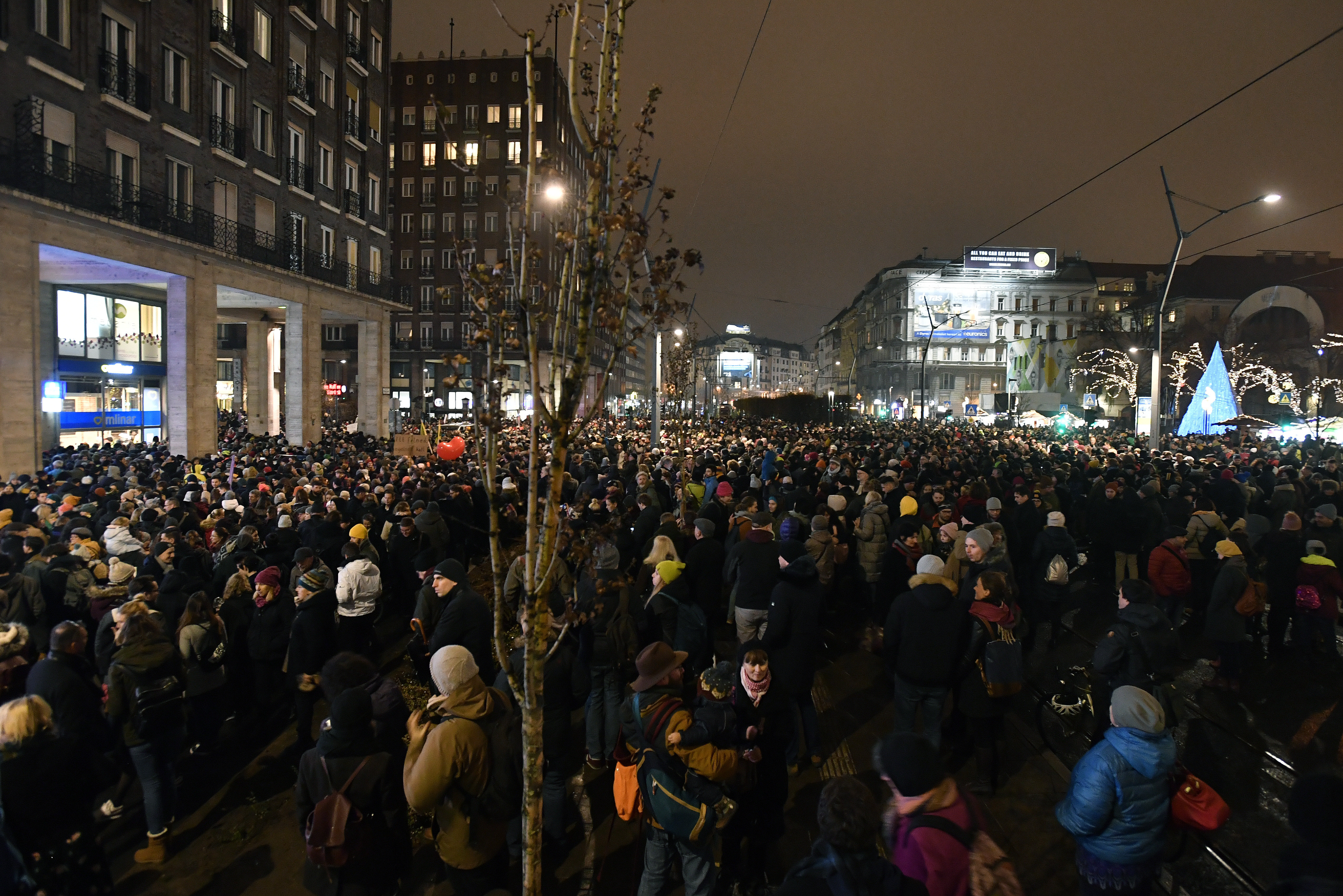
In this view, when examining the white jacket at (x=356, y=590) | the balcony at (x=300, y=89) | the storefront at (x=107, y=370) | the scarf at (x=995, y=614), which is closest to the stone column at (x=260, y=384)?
the storefront at (x=107, y=370)

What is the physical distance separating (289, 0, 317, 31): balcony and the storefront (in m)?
12.3

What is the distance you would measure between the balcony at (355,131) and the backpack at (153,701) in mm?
33912

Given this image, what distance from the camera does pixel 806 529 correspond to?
35.5 feet

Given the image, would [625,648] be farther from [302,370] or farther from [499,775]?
[302,370]

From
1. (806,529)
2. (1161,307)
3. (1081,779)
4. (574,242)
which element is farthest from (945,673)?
(1161,307)

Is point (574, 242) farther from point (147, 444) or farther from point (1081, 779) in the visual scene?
point (147, 444)

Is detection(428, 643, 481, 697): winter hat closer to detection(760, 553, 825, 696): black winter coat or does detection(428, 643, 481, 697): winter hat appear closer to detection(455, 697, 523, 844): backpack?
detection(455, 697, 523, 844): backpack

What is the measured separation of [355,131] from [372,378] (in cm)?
1125

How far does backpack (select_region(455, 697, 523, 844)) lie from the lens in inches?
153

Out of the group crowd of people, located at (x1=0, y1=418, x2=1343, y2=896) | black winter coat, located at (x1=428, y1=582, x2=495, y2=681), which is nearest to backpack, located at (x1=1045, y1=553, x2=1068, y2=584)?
crowd of people, located at (x1=0, y1=418, x2=1343, y2=896)

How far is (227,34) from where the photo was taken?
81.7 feet

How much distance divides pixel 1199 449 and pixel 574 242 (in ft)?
88.1

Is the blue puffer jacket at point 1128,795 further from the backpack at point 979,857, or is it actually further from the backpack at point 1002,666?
the backpack at point 1002,666

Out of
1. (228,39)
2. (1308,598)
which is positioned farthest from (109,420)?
(1308,598)
